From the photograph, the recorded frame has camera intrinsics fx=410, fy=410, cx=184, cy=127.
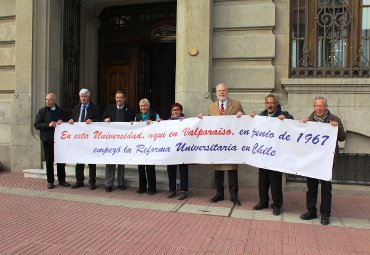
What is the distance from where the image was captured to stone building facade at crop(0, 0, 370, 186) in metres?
8.29

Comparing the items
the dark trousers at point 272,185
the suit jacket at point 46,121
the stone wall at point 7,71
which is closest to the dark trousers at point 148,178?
the suit jacket at point 46,121

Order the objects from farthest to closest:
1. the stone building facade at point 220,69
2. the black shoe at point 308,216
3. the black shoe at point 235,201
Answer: the stone building facade at point 220,69, the black shoe at point 235,201, the black shoe at point 308,216

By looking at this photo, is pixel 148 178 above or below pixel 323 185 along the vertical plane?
below

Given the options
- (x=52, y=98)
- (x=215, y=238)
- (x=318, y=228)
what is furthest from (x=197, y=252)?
(x=52, y=98)

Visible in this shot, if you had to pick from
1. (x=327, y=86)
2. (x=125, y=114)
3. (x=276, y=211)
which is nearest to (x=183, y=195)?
(x=276, y=211)

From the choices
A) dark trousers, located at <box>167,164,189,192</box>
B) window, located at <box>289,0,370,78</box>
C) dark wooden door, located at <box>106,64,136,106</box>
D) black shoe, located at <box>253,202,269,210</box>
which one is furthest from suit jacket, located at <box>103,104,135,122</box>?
dark wooden door, located at <box>106,64,136,106</box>

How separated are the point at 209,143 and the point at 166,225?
6.37 ft

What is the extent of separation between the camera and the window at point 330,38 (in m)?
8.41

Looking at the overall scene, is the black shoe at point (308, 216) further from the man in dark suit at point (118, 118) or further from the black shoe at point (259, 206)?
the man in dark suit at point (118, 118)

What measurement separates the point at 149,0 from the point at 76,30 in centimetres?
226

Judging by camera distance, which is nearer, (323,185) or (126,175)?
(323,185)

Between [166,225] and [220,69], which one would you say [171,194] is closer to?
[166,225]

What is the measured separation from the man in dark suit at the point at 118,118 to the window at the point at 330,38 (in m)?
3.52

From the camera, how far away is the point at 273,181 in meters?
6.54
